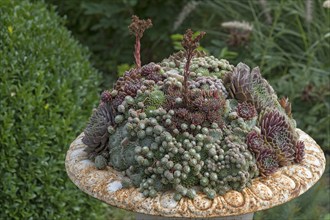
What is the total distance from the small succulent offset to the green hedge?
934 mm

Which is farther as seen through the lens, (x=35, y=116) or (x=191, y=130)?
(x=35, y=116)

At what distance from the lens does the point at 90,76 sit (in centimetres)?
400

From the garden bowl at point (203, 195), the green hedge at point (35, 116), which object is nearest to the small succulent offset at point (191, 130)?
the garden bowl at point (203, 195)

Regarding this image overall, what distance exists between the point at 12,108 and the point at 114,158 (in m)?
1.12

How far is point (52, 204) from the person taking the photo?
3.53m

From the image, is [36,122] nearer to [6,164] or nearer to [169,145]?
[6,164]

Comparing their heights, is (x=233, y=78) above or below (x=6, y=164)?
above

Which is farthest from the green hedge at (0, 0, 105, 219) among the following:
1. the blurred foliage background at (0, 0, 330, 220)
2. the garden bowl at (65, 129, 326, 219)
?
the garden bowl at (65, 129, 326, 219)

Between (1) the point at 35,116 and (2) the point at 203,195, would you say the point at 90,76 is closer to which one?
(1) the point at 35,116

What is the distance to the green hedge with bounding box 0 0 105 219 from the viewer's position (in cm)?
327

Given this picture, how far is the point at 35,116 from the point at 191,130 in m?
1.40

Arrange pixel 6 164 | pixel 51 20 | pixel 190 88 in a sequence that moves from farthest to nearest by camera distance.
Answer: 1. pixel 51 20
2. pixel 6 164
3. pixel 190 88

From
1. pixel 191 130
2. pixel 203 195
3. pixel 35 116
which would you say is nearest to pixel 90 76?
pixel 35 116

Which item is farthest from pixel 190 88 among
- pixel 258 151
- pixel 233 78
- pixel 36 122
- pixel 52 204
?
pixel 52 204
